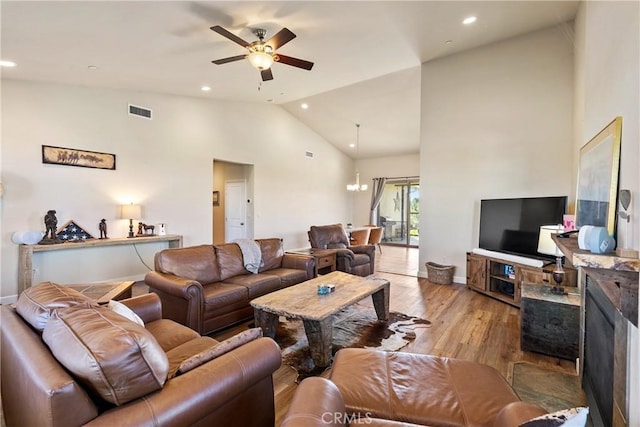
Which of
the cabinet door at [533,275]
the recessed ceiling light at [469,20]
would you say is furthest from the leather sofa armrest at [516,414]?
the recessed ceiling light at [469,20]

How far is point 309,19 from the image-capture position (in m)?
3.34

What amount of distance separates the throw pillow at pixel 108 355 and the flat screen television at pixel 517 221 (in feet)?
14.5

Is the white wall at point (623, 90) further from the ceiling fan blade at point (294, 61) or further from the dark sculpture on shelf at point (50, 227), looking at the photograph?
the dark sculpture on shelf at point (50, 227)

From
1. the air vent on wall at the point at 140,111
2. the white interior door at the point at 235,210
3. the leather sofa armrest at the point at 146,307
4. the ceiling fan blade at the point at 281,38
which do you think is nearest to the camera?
the leather sofa armrest at the point at 146,307

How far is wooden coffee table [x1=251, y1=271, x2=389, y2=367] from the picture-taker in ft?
7.95

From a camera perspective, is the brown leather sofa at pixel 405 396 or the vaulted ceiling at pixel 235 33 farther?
the vaulted ceiling at pixel 235 33

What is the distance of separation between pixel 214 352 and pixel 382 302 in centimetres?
227

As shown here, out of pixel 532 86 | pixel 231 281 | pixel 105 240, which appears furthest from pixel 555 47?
pixel 105 240

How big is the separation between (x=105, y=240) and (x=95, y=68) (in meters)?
2.40

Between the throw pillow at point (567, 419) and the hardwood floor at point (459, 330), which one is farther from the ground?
the throw pillow at point (567, 419)

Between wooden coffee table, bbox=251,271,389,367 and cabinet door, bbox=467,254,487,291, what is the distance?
192cm

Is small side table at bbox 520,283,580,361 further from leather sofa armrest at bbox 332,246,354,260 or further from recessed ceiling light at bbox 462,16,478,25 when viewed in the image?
recessed ceiling light at bbox 462,16,478,25

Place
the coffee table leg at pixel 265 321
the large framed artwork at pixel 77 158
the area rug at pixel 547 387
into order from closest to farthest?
the area rug at pixel 547 387
the coffee table leg at pixel 265 321
the large framed artwork at pixel 77 158

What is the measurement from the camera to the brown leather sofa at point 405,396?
111cm
